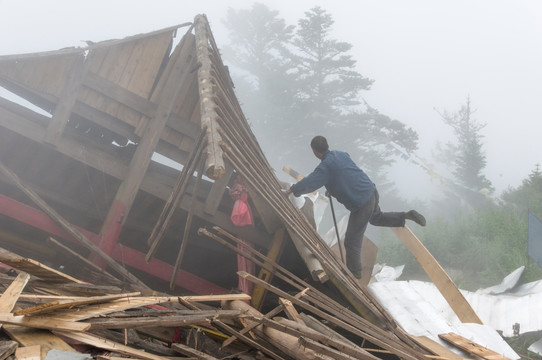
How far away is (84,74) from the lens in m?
5.59

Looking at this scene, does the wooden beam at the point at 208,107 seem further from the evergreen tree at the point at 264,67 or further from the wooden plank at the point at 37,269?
the evergreen tree at the point at 264,67

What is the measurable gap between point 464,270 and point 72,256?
14.6 meters

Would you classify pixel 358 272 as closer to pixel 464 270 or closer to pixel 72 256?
pixel 72 256

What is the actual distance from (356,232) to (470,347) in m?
2.06

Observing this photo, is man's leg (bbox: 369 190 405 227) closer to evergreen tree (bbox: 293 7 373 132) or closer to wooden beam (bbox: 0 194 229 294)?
wooden beam (bbox: 0 194 229 294)

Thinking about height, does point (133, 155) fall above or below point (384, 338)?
above

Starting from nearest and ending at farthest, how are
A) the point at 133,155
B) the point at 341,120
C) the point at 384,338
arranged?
the point at 384,338, the point at 133,155, the point at 341,120

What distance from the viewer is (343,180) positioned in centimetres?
629

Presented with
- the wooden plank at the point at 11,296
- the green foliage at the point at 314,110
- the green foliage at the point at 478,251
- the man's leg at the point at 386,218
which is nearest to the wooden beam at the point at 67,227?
the wooden plank at the point at 11,296

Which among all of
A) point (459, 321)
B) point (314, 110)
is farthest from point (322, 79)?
point (459, 321)

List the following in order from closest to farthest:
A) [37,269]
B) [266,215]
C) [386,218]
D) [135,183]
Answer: [37,269]
[266,215]
[135,183]
[386,218]

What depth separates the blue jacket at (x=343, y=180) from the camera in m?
6.12

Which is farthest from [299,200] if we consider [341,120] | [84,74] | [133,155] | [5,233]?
[341,120]

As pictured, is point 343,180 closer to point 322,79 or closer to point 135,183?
point 135,183
